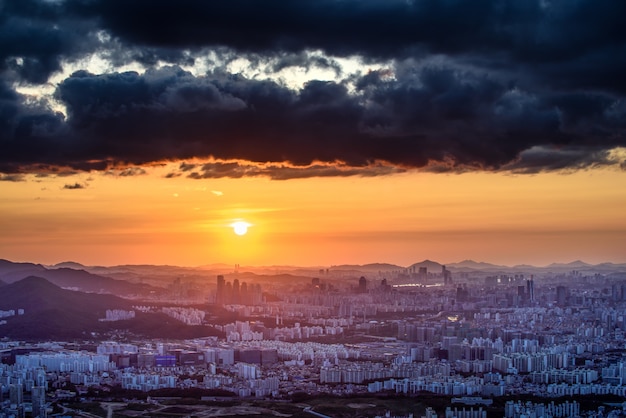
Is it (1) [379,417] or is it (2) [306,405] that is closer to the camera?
(1) [379,417]

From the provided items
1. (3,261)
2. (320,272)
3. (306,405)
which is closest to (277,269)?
(320,272)

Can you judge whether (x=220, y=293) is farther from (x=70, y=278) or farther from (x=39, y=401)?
(x=39, y=401)

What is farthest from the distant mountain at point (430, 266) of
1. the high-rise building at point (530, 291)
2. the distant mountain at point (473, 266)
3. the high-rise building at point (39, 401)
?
the high-rise building at point (39, 401)

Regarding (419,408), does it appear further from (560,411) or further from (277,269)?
(277,269)

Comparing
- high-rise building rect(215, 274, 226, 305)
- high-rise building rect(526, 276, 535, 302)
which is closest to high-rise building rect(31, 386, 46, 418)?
high-rise building rect(215, 274, 226, 305)

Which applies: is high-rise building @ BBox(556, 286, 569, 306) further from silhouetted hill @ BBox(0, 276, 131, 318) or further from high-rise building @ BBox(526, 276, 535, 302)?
silhouetted hill @ BBox(0, 276, 131, 318)

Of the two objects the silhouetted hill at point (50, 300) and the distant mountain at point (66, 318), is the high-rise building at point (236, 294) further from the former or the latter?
the distant mountain at point (66, 318)
